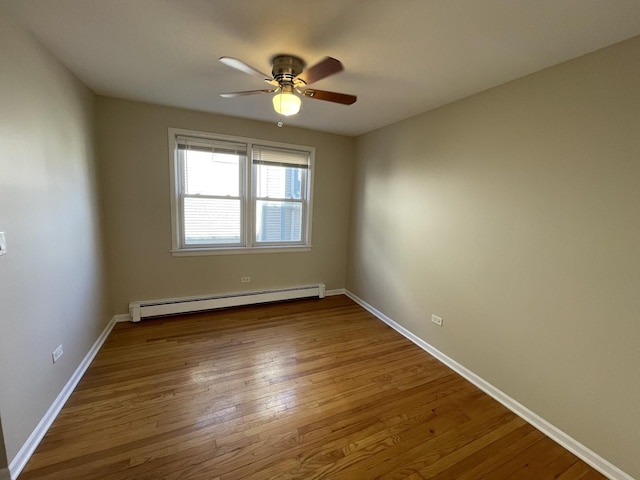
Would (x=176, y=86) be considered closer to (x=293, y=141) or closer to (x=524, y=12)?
(x=293, y=141)

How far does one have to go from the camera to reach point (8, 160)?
1443 millimetres

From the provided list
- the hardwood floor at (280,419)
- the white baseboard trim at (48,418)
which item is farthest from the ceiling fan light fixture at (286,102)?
the white baseboard trim at (48,418)

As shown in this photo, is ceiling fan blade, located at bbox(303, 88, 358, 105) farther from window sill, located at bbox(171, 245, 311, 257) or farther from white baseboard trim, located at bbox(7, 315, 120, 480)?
white baseboard trim, located at bbox(7, 315, 120, 480)

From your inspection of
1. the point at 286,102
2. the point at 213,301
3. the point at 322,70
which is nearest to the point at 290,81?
the point at 286,102

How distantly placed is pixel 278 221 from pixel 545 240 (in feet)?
9.85

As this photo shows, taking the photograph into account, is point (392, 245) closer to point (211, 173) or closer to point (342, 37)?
point (342, 37)

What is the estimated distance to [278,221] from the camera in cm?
388

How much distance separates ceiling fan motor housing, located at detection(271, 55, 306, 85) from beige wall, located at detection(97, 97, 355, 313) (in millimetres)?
1696

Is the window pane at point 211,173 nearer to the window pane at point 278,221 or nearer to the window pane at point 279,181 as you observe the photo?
the window pane at point 279,181

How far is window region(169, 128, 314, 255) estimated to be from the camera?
3.28 metres

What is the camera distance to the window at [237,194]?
3279mm

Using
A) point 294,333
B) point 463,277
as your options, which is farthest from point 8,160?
point 463,277

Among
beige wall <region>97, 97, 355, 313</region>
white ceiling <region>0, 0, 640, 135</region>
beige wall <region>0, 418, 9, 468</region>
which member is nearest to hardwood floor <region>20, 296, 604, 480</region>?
beige wall <region>0, 418, 9, 468</region>

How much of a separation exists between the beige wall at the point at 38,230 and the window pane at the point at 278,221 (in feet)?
6.17
